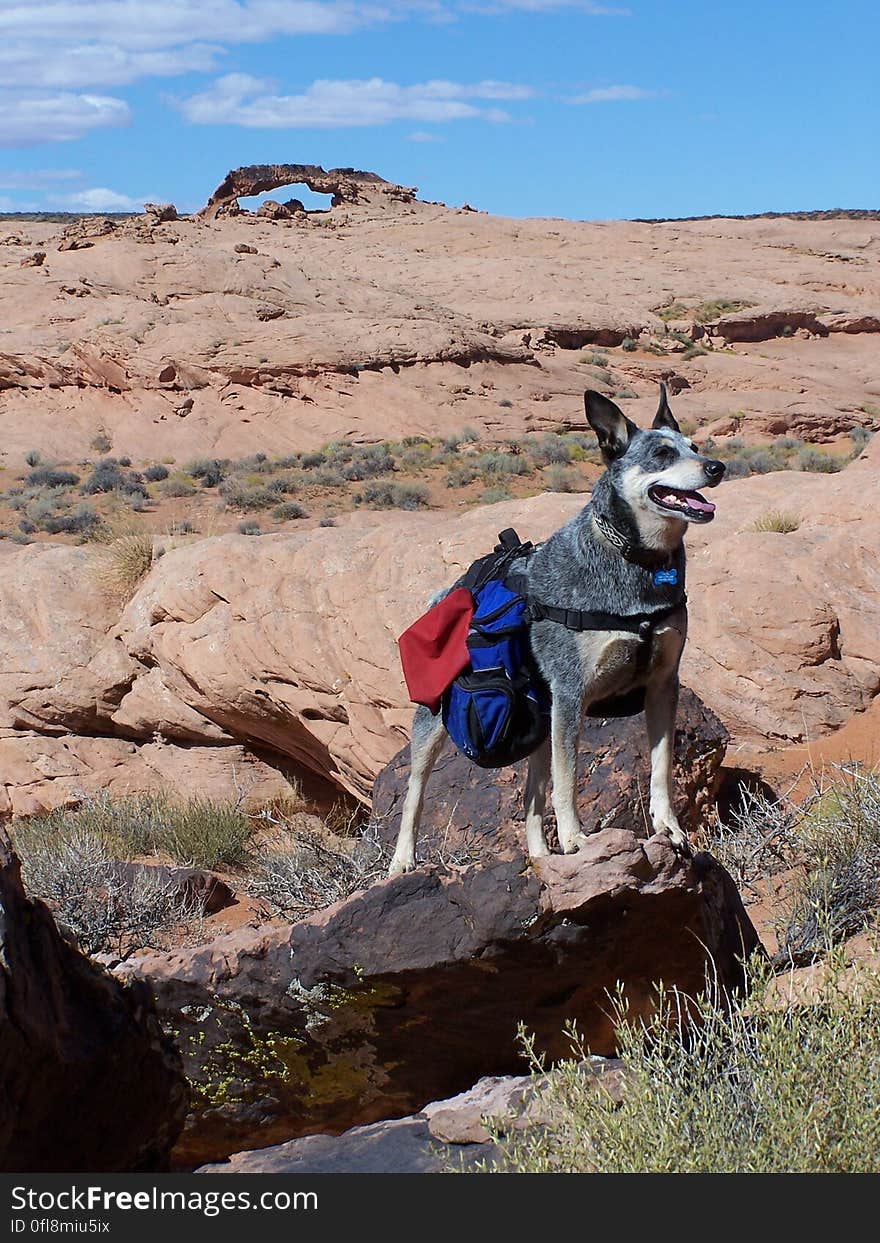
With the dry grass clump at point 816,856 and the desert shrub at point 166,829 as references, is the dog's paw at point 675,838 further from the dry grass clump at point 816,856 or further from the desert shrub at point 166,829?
the desert shrub at point 166,829

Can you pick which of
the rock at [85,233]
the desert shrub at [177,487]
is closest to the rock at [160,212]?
the rock at [85,233]

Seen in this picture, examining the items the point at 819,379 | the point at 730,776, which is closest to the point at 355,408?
the point at 819,379

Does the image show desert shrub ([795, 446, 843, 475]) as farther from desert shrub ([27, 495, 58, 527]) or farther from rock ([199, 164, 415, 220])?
rock ([199, 164, 415, 220])

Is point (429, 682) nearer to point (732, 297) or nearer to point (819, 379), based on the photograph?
point (819, 379)

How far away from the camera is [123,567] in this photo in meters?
12.1

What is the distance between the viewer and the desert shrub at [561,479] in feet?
81.7

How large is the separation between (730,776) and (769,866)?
1.56 meters

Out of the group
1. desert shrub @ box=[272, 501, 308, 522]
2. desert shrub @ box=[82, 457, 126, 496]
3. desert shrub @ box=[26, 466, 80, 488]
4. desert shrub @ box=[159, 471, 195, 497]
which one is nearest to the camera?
desert shrub @ box=[272, 501, 308, 522]

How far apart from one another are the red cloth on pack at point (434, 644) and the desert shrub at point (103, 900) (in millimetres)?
3163

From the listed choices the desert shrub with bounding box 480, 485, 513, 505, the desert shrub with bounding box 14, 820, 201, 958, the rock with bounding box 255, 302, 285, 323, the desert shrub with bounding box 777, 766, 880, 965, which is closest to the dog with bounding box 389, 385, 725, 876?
the desert shrub with bounding box 777, 766, 880, 965

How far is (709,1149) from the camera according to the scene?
352 centimetres

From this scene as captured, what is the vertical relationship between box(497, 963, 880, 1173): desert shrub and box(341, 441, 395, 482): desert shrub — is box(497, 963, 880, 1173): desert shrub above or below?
below

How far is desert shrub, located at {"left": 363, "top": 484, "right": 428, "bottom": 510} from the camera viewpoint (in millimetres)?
24375

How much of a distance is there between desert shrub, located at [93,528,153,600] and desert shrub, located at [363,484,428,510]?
39.6ft
